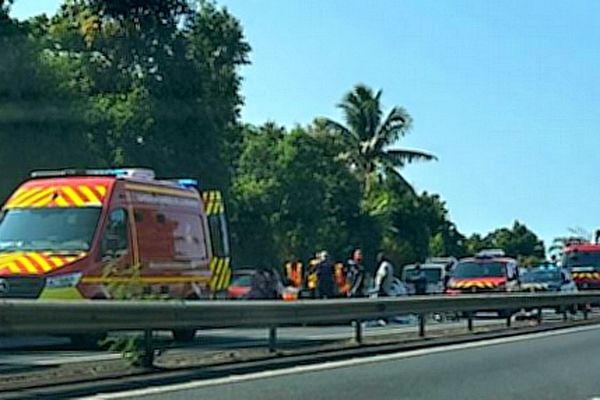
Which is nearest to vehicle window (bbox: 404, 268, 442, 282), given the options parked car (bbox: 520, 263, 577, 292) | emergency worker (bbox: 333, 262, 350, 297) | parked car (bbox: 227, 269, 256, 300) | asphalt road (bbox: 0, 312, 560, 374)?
parked car (bbox: 520, 263, 577, 292)

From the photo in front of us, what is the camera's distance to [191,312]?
15.8 meters

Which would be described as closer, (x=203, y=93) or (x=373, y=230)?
(x=203, y=93)

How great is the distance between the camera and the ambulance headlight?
62.1 feet

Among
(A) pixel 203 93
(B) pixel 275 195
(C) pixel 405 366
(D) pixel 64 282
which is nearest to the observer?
(C) pixel 405 366

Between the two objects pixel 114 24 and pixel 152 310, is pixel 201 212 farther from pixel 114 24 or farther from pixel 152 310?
pixel 114 24

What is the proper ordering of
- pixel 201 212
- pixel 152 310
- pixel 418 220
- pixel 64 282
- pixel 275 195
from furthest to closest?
pixel 418 220 → pixel 275 195 → pixel 201 212 → pixel 64 282 → pixel 152 310

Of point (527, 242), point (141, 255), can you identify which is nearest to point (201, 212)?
point (141, 255)

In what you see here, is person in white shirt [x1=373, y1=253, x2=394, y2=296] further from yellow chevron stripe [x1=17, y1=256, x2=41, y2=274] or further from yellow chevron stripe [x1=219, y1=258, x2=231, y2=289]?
yellow chevron stripe [x1=17, y1=256, x2=41, y2=274]

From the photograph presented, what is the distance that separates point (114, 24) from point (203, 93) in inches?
149

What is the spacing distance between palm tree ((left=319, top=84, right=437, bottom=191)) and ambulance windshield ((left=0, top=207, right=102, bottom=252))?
52.1m

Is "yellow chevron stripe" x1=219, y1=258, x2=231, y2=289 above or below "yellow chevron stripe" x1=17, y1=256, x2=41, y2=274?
above

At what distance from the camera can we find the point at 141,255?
809 inches

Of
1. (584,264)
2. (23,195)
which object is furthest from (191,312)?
(584,264)

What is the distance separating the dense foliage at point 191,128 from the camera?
35375 millimetres
